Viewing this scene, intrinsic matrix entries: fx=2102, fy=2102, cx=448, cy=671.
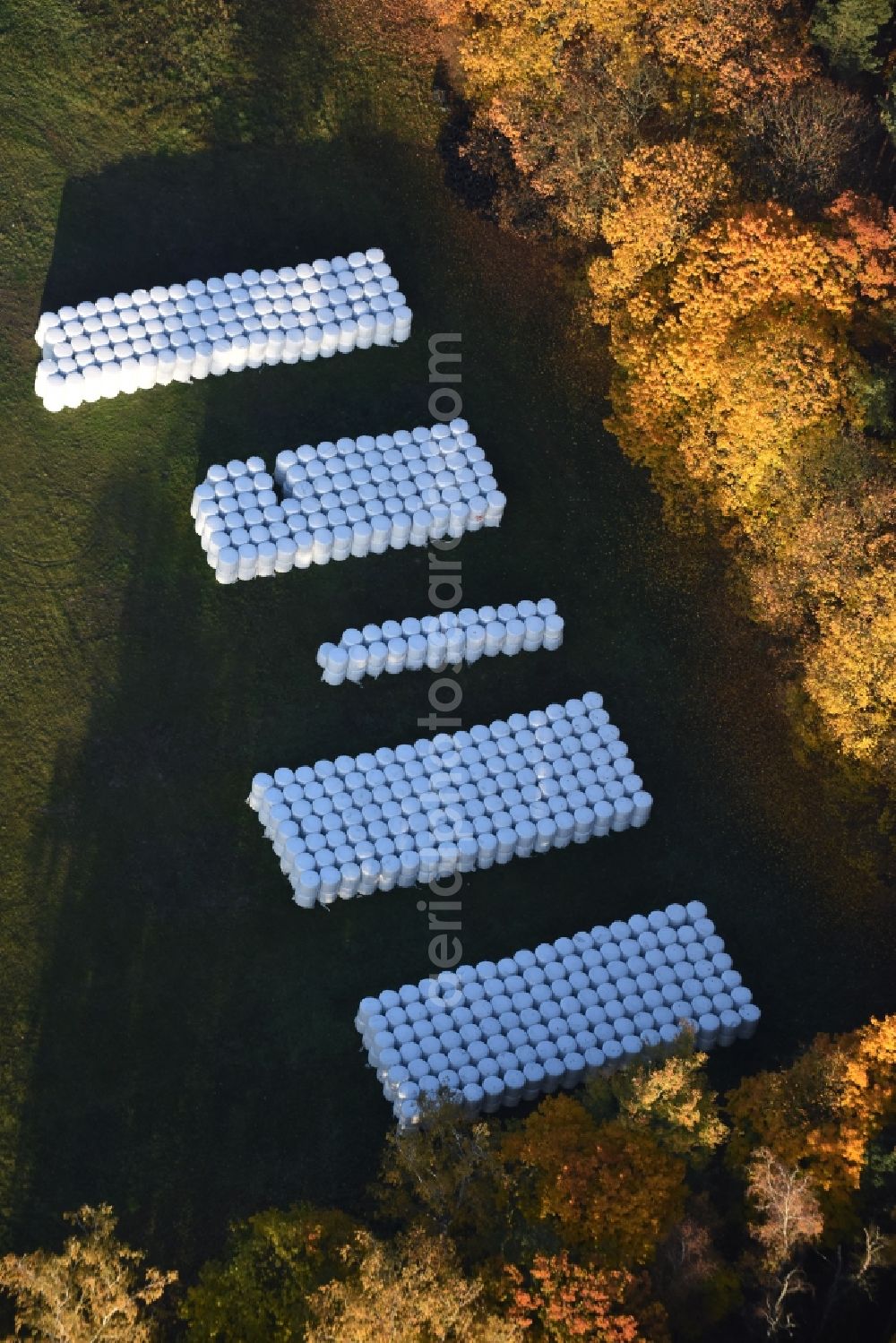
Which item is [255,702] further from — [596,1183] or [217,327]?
[596,1183]

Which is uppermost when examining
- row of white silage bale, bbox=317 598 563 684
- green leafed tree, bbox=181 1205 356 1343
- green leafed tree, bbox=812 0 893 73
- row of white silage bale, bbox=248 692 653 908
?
green leafed tree, bbox=812 0 893 73

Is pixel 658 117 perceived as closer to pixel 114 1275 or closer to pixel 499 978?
pixel 499 978

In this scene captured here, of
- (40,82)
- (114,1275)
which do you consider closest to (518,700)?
(114,1275)

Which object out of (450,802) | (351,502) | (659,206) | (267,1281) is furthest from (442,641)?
(267,1281)

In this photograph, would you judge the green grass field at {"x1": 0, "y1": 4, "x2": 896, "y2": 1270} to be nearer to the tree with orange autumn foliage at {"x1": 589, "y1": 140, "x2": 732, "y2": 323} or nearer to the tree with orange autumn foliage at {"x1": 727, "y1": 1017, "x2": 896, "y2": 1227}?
the tree with orange autumn foliage at {"x1": 727, "y1": 1017, "x2": 896, "y2": 1227}

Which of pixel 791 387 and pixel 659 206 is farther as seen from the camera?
pixel 659 206

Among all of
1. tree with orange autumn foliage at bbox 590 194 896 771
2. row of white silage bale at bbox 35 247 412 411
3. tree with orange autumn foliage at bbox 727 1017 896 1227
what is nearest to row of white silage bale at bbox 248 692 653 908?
tree with orange autumn foliage at bbox 590 194 896 771

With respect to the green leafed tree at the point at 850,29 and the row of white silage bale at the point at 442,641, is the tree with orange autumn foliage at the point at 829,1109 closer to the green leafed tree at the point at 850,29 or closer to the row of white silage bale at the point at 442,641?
the row of white silage bale at the point at 442,641
